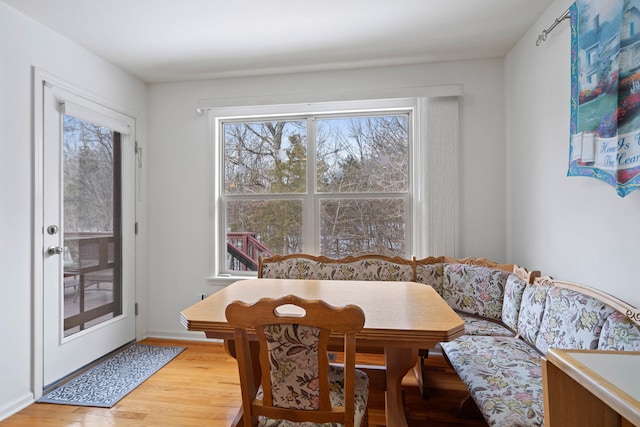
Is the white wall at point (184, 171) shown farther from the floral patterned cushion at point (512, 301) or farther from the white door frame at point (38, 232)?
the floral patterned cushion at point (512, 301)

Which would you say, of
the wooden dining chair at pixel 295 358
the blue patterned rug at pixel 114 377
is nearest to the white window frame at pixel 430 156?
the wooden dining chair at pixel 295 358

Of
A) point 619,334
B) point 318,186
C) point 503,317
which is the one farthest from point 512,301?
point 318,186

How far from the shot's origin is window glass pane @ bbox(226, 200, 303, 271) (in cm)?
334

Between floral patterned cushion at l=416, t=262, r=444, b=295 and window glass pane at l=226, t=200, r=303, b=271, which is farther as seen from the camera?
window glass pane at l=226, t=200, r=303, b=271

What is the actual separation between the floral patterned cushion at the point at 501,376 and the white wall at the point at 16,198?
2.71 metres

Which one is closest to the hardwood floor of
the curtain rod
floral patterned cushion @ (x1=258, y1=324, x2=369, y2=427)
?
floral patterned cushion @ (x1=258, y1=324, x2=369, y2=427)

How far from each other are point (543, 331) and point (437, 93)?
2.02 meters

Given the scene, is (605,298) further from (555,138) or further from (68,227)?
(68,227)

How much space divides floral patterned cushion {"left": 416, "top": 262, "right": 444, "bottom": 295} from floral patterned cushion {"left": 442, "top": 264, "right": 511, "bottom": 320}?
5 centimetres

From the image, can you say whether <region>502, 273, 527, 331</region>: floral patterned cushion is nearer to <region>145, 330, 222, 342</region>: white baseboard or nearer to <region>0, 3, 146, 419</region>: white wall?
<region>145, 330, 222, 342</region>: white baseboard

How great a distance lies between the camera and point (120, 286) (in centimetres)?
319

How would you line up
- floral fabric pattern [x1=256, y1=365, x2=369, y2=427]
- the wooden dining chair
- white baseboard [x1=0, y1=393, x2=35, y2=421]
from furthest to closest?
white baseboard [x1=0, y1=393, x2=35, y2=421] → floral fabric pattern [x1=256, y1=365, x2=369, y2=427] → the wooden dining chair

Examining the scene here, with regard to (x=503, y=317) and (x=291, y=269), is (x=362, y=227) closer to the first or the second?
(x=291, y=269)

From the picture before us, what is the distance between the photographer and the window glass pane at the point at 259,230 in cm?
334
